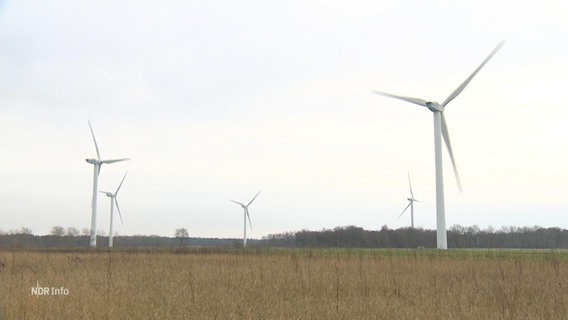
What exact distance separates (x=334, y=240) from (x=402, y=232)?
50.1 ft

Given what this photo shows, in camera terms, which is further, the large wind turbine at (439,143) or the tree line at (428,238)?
the tree line at (428,238)

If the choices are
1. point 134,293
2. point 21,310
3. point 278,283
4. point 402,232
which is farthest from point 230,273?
→ point 402,232

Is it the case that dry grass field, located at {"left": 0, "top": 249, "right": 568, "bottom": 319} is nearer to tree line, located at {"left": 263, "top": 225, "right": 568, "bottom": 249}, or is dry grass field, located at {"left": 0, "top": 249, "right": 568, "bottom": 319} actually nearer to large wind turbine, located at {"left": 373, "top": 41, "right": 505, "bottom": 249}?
large wind turbine, located at {"left": 373, "top": 41, "right": 505, "bottom": 249}

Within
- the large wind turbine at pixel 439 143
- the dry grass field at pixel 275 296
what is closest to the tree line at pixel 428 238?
the large wind turbine at pixel 439 143

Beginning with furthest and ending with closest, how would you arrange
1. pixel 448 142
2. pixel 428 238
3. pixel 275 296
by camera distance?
pixel 428 238
pixel 448 142
pixel 275 296

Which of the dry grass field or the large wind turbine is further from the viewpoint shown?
the large wind turbine

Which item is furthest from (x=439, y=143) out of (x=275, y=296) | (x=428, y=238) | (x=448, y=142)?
(x=428, y=238)

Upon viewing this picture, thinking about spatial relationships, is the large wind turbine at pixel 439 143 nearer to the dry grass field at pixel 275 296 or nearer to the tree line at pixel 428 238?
the dry grass field at pixel 275 296

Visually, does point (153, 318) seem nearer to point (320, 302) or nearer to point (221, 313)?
point (221, 313)

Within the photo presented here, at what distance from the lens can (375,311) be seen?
8.12m

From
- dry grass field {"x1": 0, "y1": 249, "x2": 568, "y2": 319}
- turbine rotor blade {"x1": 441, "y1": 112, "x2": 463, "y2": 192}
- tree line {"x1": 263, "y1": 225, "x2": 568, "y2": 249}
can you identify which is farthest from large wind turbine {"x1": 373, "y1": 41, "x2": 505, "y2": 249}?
tree line {"x1": 263, "y1": 225, "x2": 568, "y2": 249}

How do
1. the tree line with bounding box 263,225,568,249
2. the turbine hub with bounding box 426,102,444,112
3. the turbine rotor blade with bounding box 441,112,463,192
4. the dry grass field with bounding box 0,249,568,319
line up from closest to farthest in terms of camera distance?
the dry grass field with bounding box 0,249,568,319 → the turbine rotor blade with bounding box 441,112,463,192 → the turbine hub with bounding box 426,102,444,112 → the tree line with bounding box 263,225,568,249

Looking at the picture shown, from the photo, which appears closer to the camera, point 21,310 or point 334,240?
point 21,310

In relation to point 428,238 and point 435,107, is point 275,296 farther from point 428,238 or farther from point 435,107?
point 428,238
